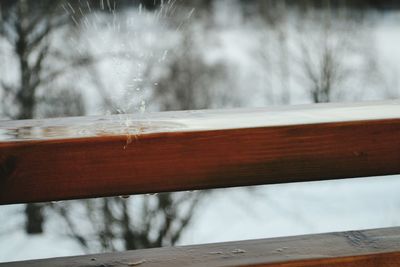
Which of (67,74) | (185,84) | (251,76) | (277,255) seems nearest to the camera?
(277,255)

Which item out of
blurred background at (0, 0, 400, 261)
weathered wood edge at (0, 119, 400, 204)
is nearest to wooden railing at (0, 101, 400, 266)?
weathered wood edge at (0, 119, 400, 204)

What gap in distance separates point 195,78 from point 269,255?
1042cm

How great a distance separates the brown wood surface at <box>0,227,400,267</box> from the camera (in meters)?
0.66

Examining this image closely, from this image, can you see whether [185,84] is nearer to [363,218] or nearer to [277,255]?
[363,218]

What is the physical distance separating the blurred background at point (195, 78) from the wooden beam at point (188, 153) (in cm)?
841

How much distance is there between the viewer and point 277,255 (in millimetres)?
675

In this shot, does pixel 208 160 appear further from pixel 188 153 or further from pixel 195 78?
pixel 195 78

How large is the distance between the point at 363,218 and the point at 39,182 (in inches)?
422

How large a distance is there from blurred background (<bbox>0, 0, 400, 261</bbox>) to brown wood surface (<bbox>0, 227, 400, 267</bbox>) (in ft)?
27.3

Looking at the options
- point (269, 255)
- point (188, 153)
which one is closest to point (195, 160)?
point (188, 153)

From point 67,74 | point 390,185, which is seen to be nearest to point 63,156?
point 67,74

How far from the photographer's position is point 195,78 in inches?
434

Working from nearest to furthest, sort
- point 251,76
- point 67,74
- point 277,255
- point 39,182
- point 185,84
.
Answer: point 39,182
point 277,255
point 67,74
point 185,84
point 251,76

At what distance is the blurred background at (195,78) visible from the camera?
32.1 feet
